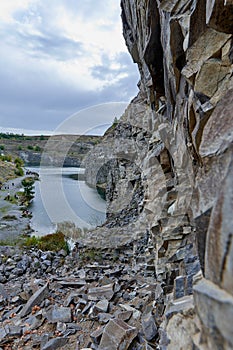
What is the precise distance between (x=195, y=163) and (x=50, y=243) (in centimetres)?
1259

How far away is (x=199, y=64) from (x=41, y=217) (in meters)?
22.7

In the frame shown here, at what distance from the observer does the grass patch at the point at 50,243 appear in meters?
14.3

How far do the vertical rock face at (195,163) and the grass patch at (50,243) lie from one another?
8.87 meters

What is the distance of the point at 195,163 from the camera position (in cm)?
400

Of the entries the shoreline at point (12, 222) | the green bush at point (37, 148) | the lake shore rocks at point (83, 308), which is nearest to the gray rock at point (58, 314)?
the lake shore rocks at point (83, 308)

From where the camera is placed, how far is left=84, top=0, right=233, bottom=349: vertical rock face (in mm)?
1590

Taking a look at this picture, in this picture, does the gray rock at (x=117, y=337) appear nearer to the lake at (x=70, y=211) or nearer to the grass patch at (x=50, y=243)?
the grass patch at (x=50, y=243)

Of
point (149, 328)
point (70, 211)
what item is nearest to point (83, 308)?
point (149, 328)

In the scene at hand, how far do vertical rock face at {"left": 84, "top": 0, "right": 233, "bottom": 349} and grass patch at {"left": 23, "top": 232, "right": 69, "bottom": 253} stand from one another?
8867 mm

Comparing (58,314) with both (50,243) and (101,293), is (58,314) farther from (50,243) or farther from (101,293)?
(50,243)

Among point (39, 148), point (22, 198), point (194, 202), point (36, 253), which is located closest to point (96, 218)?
point (36, 253)

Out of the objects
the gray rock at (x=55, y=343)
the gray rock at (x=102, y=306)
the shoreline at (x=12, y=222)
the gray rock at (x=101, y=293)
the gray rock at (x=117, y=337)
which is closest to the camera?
the gray rock at (x=117, y=337)

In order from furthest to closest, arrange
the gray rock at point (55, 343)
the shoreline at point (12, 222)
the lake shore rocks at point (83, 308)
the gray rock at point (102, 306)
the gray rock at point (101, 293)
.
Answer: the shoreline at point (12, 222), the gray rock at point (101, 293), the gray rock at point (102, 306), the gray rock at point (55, 343), the lake shore rocks at point (83, 308)

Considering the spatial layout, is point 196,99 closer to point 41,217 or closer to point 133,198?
point 133,198
